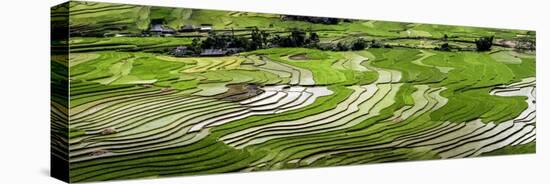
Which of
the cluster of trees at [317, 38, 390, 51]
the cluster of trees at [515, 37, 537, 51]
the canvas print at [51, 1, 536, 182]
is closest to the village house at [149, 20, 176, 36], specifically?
the canvas print at [51, 1, 536, 182]

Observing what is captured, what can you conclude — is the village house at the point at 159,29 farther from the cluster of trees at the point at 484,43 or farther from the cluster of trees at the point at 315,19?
the cluster of trees at the point at 484,43

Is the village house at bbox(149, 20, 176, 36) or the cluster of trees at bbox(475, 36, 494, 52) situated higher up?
the village house at bbox(149, 20, 176, 36)

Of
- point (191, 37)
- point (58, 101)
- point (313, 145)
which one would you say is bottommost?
point (313, 145)

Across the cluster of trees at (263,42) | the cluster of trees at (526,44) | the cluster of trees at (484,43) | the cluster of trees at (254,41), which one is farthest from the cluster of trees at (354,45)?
the cluster of trees at (526,44)

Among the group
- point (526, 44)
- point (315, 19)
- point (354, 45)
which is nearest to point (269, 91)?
point (315, 19)

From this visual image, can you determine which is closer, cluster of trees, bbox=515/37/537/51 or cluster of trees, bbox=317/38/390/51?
cluster of trees, bbox=317/38/390/51

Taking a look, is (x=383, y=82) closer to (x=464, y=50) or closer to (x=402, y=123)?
(x=402, y=123)

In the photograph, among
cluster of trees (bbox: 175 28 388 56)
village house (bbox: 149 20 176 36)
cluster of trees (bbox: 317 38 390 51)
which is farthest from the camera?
cluster of trees (bbox: 317 38 390 51)

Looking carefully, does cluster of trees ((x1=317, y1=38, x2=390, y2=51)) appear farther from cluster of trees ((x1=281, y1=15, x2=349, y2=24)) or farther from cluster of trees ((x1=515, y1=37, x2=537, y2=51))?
cluster of trees ((x1=515, y1=37, x2=537, y2=51))

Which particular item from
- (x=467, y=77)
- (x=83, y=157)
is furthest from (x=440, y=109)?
(x=83, y=157)
